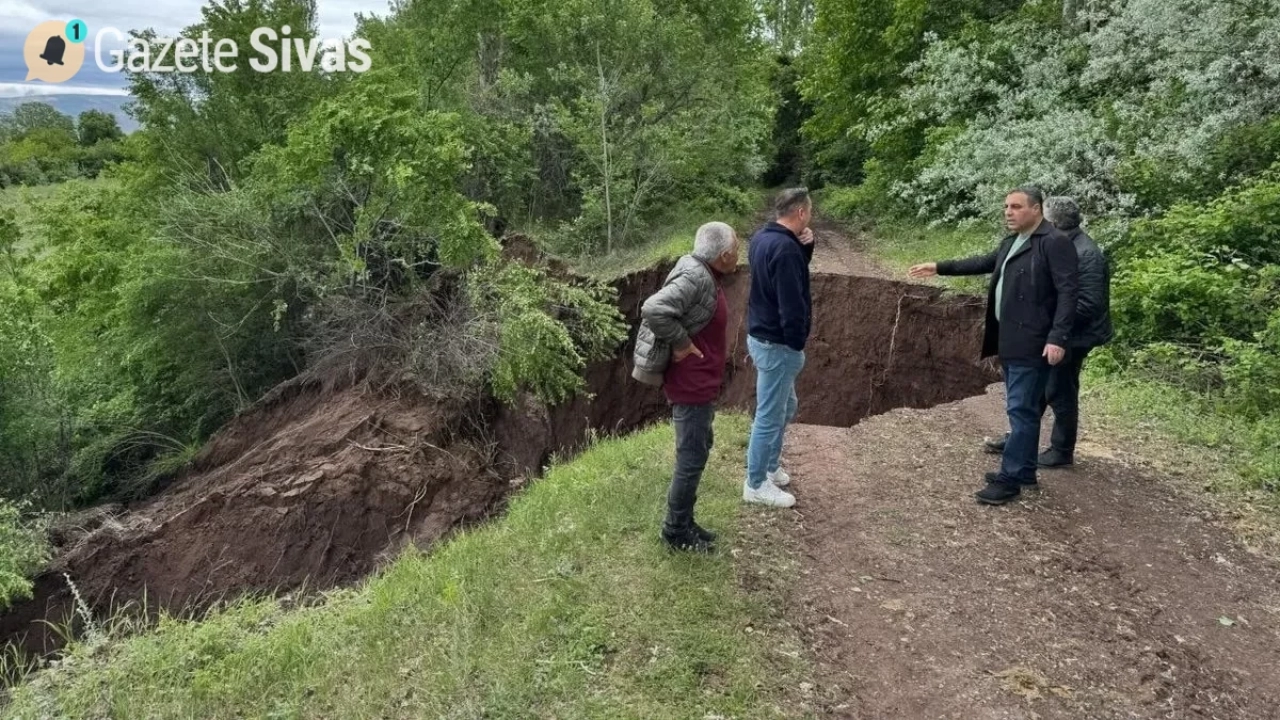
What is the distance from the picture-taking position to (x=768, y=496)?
526 centimetres

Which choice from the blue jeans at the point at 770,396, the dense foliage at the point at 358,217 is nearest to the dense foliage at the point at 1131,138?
the dense foliage at the point at 358,217

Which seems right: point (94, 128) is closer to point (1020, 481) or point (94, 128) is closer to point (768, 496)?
point (768, 496)

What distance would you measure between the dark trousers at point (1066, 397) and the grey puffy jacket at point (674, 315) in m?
2.85

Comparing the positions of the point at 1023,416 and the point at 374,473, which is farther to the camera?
the point at 374,473

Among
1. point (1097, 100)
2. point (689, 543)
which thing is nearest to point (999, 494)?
point (689, 543)

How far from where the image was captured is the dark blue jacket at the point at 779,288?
4.42 metres

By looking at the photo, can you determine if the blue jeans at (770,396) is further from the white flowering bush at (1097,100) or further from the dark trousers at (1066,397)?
the white flowering bush at (1097,100)

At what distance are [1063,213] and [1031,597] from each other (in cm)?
276

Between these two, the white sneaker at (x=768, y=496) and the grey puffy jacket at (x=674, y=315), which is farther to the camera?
the white sneaker at (x=768, y=496)

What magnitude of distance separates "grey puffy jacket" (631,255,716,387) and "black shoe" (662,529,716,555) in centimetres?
106

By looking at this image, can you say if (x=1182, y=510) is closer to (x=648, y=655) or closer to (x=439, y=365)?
(x=648, y=655)

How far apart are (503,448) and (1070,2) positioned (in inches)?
504

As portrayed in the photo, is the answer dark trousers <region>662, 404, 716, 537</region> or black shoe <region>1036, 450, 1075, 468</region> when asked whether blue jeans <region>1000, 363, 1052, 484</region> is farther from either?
dark trousers <region>662, 404, 716, 537</region>

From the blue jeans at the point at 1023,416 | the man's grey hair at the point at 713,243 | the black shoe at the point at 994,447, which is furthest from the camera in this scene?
the black shoe at the point at 994,447
